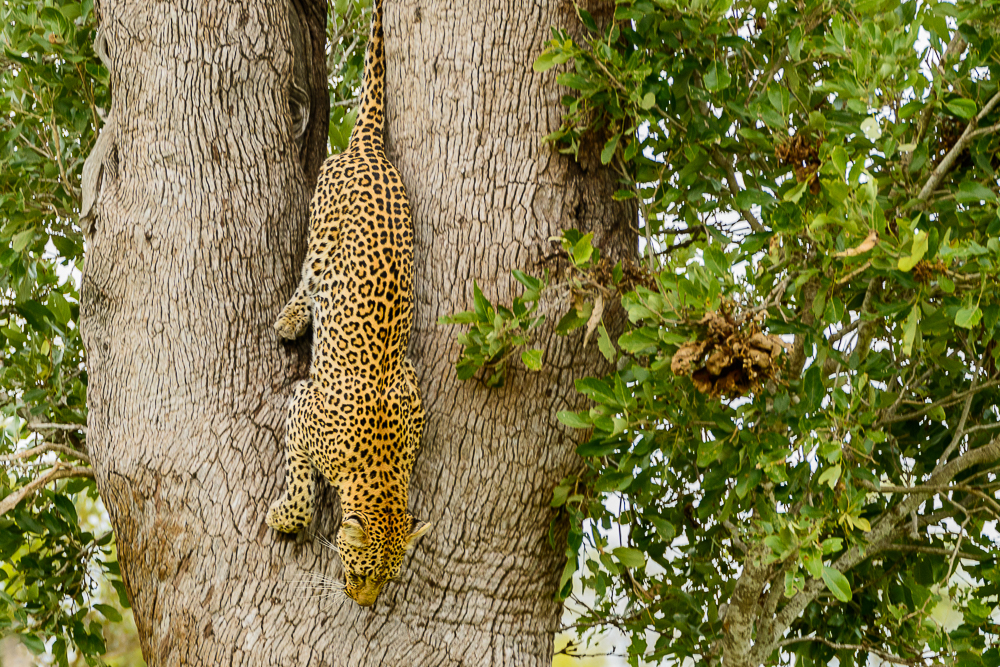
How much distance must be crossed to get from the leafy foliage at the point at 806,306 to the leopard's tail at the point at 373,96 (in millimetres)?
691

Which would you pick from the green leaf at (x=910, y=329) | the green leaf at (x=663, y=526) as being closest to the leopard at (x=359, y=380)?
the green leaf at (x=663, y=526)

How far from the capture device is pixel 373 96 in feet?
11.3

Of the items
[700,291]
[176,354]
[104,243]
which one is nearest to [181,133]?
[104,243]

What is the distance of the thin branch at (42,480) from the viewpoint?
10.9 feet

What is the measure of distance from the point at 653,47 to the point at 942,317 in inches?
51.3

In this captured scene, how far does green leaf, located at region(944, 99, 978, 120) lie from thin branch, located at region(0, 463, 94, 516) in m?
3.37

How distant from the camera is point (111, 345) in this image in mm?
3328

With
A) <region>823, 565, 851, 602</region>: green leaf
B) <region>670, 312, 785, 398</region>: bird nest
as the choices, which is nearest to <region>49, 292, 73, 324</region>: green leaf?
<region>670, 312, 785, 398</region>: bird nest

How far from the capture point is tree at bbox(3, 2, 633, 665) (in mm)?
3188

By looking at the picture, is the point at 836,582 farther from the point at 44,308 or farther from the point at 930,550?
the point at 44,308

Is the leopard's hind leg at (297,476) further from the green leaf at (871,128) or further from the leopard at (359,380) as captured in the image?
the green leaf at (871,128)

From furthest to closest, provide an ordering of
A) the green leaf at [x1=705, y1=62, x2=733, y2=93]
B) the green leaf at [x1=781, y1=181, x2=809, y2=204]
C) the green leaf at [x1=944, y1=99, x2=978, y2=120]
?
the green leaf at [x1=705, y1=62, x2=733, y2=93] < the green leaf at [x1=781, y1=181, x2=809, y2=204] < the green leaf at [x1=944, y1=99, x2=978, y2=120]

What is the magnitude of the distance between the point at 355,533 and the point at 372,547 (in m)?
0.08

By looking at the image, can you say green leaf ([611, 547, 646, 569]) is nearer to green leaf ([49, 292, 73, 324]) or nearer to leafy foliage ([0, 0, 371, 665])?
leafy foliage ([0, 0, 371, 665])
